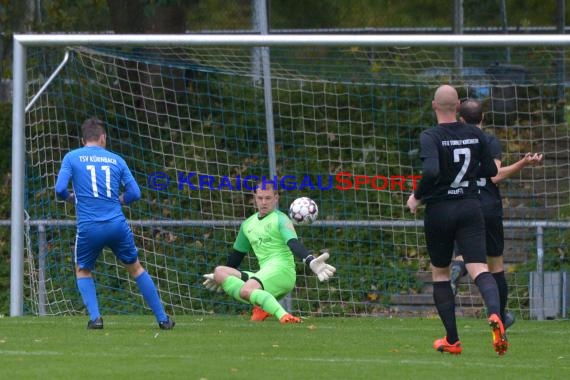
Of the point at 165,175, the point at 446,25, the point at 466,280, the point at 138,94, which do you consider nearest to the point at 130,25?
the point at 138,94

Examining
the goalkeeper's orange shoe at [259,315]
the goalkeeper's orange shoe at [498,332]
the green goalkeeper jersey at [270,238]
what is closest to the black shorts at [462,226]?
the goalkeeper's orange shoe at [498,332]

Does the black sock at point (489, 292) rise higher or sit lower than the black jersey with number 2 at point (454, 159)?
lower

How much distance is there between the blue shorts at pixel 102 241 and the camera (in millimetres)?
10148

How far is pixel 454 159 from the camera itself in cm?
841

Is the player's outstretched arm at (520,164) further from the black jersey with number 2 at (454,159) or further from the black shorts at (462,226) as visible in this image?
the black shorts at (462,226)

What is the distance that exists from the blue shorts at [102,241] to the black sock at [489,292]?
310cm

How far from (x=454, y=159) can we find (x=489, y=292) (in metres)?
0.88

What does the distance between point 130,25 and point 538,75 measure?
5561 mm

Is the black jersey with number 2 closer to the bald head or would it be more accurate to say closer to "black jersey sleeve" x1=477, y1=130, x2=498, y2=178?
"black jersey sleeve" x1=477, y1=130, x2=498, y2=178

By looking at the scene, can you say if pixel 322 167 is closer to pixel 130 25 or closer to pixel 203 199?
pixel 203 199

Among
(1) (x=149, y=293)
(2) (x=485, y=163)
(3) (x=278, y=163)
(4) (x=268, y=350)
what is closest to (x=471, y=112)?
(2) (x=485, y=163)

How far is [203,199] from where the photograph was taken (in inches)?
610

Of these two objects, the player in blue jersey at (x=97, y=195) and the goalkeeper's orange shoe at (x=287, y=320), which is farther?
the goalkeeper's orange shoe at (x=287, y=320)

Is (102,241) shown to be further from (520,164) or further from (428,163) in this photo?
(520,164)
